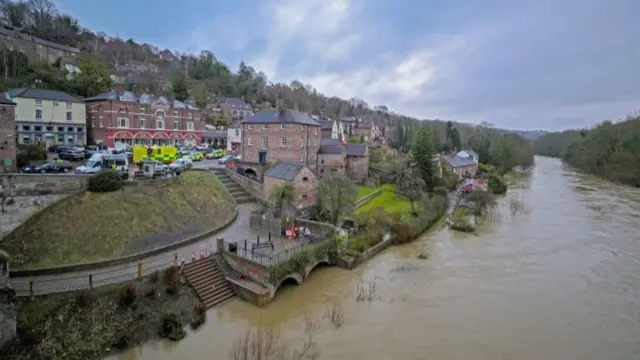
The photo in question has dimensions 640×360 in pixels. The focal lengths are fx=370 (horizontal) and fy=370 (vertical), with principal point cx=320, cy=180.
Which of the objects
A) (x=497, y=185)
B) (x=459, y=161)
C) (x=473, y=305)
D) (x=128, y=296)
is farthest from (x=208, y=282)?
(x=459, y=161)

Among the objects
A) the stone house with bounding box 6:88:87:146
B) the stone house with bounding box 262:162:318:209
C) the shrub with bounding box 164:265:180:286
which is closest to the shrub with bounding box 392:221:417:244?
the stone house with bounding box 262:162:318:209

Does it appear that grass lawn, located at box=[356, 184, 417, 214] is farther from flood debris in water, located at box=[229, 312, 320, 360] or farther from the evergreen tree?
flood debris in water, located at box=[229, 312, 320, 360]

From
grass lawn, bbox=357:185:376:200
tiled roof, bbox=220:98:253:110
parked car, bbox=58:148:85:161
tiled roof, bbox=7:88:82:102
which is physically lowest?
grass lawn, bbox=357:185:376:200

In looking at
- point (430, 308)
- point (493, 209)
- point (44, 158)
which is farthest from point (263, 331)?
point (493, 209)

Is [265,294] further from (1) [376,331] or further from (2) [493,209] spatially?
(2) [493,209]

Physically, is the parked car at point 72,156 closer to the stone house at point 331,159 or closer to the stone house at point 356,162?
the stone house at point 331,159
